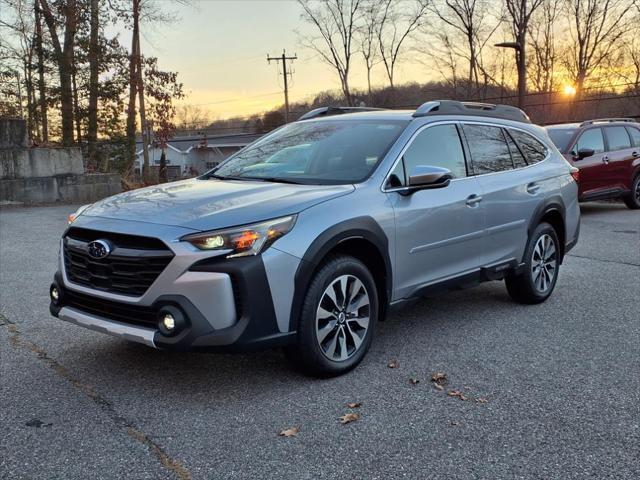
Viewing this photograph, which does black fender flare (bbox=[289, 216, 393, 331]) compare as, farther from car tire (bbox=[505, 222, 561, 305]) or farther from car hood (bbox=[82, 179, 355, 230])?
car tire (bbox=[505, 222, 561, 305])

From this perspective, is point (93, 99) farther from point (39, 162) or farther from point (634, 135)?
point (634, 135)

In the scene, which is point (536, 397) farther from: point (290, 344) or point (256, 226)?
point (256, 226)

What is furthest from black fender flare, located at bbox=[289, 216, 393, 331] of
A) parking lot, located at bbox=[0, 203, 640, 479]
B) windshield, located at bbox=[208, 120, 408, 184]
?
parking lot, located at bbox=[0, 203, 640, 479]

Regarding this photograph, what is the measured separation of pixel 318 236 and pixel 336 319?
1.91 ft

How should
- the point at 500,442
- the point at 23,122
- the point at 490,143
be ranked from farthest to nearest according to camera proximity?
the point at 23,122, the point at 490,143, the point at 500,442

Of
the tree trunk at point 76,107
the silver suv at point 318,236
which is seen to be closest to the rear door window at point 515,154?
the silver suv at point 318,236

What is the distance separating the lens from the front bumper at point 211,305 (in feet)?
10.9

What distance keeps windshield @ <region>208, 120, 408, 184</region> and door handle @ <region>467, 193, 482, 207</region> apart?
0.80 metres

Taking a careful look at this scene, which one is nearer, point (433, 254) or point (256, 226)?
point (256, 226)

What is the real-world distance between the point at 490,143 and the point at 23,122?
1274 centimetres

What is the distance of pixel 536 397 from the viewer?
12.0ft

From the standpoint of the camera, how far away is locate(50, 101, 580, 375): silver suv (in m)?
3.38

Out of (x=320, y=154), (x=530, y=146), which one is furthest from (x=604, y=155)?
(x=320, y=154)

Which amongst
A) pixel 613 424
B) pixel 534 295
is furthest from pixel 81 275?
pixel 534 295
